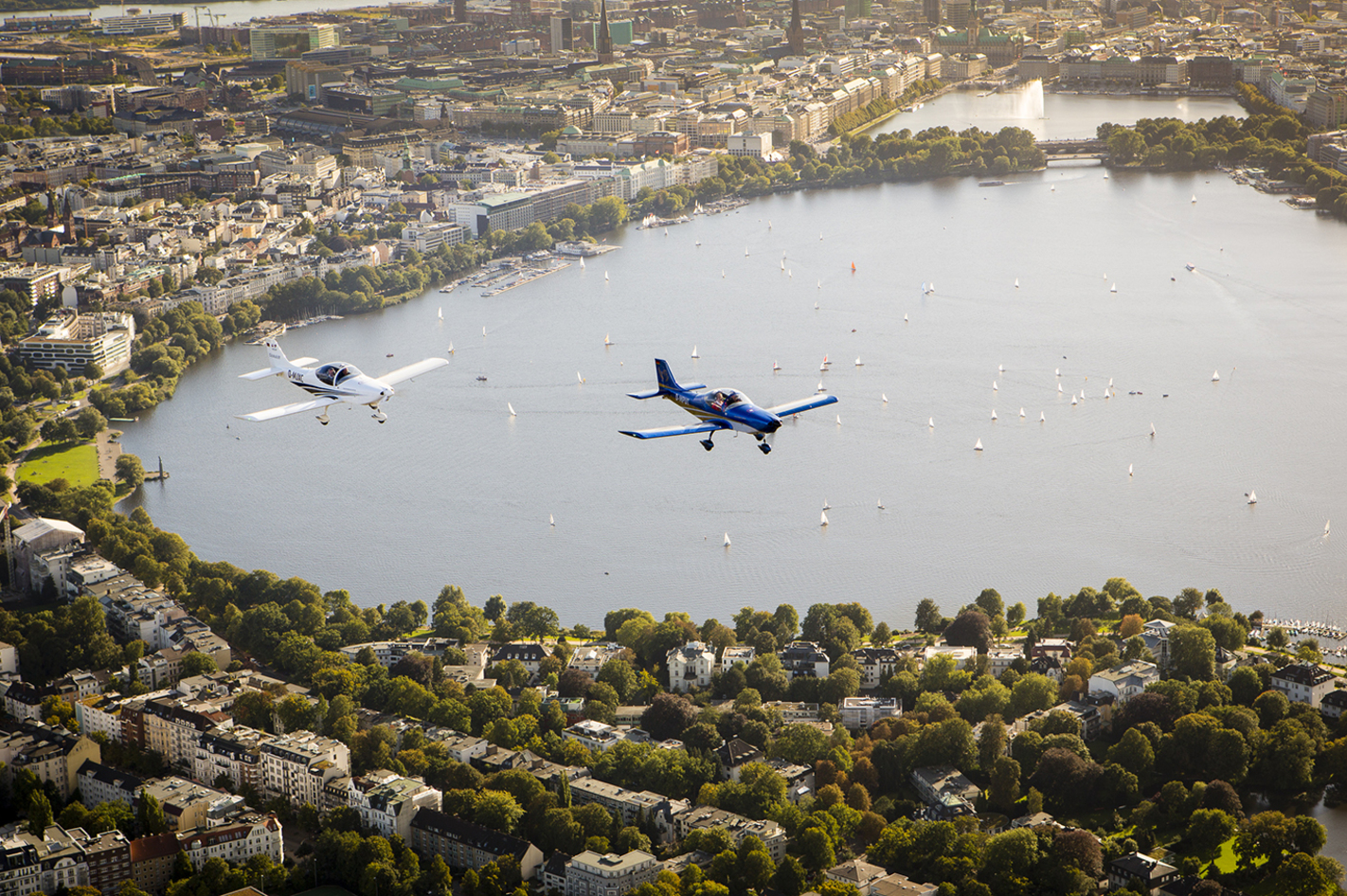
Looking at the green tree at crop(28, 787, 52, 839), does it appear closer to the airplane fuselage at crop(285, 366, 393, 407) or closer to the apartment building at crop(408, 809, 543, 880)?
the apartment building at crop(408, 809, 543, 880)

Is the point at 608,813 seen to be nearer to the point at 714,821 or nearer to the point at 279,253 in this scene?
the point at 714,821

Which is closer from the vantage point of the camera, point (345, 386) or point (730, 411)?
point (730, 411)

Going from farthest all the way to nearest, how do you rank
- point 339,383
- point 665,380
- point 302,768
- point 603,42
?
point 603,42
point 302,768
point 339,383
point 665,380

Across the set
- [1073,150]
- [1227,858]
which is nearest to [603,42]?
[1073,150]

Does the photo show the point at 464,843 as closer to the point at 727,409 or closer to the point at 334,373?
the point at 334,373

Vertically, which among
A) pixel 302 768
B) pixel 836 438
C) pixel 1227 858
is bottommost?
pixel 1227 858
